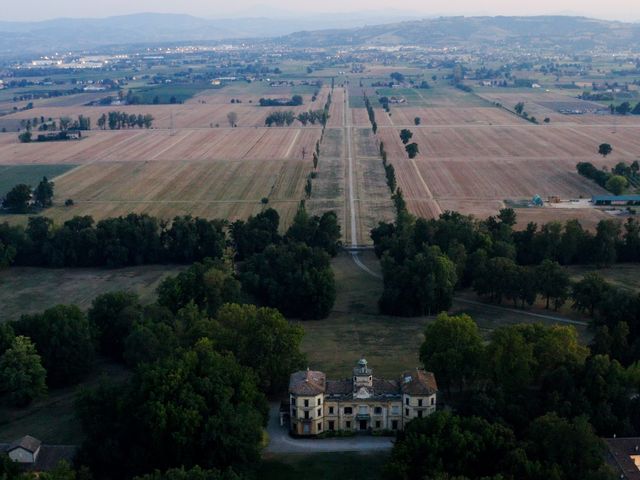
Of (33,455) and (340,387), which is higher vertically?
(340,387)

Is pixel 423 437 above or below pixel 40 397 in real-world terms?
above

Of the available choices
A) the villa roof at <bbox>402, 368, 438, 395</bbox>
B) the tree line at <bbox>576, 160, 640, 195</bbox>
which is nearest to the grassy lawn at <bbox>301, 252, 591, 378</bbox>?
the villa roof at <bbox>402, 368, 438, 395</bbox>

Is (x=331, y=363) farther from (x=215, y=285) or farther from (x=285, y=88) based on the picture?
(x=285, y=88)

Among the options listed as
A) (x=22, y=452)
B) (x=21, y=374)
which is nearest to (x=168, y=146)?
(x=21, y=374)

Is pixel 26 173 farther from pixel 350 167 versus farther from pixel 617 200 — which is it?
pixel 617 200

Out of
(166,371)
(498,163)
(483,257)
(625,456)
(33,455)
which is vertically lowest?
(33,455)

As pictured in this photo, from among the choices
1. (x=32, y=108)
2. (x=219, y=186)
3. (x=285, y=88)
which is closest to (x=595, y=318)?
(x=219, y=186)

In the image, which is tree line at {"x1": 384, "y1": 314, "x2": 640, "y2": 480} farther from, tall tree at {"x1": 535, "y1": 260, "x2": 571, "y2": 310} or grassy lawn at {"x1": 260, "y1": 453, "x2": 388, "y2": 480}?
tall tree at {"x1": 535, "y1": 260, "x2": 571, "y2": 310}
